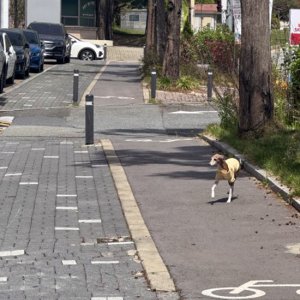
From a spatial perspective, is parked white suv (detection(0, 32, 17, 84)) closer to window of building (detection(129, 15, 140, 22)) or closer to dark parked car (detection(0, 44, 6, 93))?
dark parked car (detection(0, 44, 6, 93))

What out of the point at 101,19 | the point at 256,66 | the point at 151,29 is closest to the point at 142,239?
the point at 256,66

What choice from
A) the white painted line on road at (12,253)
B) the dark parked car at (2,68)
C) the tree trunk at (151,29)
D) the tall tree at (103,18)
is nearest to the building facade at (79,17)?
→ the tall tree at (103,18)

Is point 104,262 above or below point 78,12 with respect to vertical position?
below

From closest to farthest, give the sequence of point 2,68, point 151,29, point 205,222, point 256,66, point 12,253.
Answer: point 12,253 < point 205,222 < point 256,66 < point 2,68 < point 151,29

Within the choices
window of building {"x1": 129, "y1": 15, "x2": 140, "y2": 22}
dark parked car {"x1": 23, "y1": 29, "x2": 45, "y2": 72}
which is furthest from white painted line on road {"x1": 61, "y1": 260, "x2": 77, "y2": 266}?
window of building {"x1": 129, "y1": 15, "x2": 140, "y2": 22}

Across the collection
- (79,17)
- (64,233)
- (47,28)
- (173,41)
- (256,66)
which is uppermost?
(79,17)

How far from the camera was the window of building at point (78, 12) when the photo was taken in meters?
74.8

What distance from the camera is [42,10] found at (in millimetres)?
68562

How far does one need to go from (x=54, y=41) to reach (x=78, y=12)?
25.1 m

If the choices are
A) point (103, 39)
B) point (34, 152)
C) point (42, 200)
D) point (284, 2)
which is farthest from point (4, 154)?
point (103, 39)

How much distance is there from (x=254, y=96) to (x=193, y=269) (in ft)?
30.8

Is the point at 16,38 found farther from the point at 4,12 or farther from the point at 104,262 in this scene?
the point at 104,262

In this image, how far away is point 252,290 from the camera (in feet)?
26.6

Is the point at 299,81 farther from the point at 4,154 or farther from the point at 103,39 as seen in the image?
the point at 103,39
